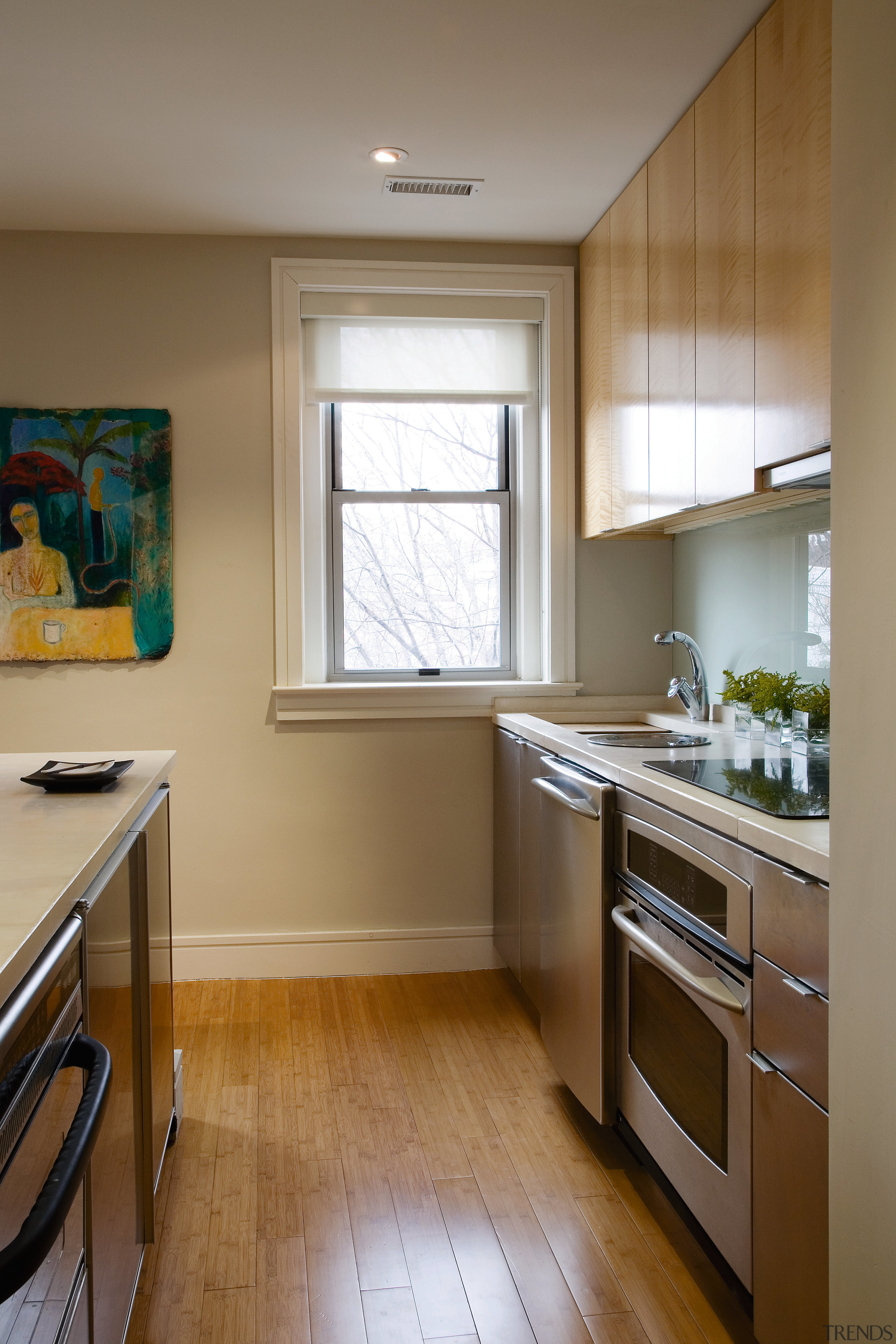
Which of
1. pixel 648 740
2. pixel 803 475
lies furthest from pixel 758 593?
pixel 803 475

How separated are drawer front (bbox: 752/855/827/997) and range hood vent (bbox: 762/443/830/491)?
790 mm

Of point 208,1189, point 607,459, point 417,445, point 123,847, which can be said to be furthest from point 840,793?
point 417,445

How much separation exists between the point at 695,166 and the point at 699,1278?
2.44 metres

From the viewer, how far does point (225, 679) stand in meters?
3.43

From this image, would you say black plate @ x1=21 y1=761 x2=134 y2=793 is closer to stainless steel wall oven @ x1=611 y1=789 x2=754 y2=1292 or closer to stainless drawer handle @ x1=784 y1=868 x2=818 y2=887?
stainless steel wall oven @ x1=611 y1=789 x2=754 y2=1292

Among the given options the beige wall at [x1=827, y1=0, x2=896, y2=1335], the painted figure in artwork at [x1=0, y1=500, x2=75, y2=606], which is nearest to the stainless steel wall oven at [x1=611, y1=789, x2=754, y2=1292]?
the beige wall at [x1=827, y1=0, x2=896, y2=1335]

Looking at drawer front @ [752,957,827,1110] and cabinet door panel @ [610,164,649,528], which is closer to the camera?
drawer front @ [752,957,827,1110]

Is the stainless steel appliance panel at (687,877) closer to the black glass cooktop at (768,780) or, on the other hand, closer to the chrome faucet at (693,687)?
the black glass cooktop at (768,780)

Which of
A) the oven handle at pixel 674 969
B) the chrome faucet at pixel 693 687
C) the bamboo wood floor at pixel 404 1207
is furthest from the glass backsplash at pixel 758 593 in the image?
the bamboo wood floor at pixel 404 1207

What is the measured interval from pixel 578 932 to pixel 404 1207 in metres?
0.70

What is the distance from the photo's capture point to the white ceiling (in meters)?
2.13

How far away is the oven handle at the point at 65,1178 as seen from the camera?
2.39 ft

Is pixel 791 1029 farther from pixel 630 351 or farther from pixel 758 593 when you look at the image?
pixel 630 351

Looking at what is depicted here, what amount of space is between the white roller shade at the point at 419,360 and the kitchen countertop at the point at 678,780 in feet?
3.86
